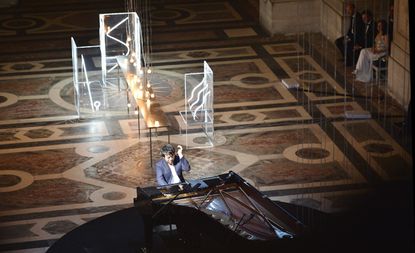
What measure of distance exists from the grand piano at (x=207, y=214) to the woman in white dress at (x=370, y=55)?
19.4 feet

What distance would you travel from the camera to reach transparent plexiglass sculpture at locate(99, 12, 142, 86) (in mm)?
11008

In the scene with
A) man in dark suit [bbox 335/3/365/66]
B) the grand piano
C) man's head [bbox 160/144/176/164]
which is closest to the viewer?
the grand piano

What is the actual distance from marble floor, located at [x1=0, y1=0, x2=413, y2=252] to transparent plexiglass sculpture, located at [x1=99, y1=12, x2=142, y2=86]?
0.66 m

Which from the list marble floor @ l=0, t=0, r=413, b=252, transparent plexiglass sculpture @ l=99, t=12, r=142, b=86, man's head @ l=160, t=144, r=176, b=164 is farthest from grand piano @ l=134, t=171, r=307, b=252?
transparent plexiglass sculpture @ l=99, t=12, r=142, b=86

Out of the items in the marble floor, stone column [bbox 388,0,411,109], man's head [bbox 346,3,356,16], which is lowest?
the marble floor

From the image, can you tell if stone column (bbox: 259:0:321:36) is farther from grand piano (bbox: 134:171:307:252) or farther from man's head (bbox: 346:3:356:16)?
grand piano (bbox: 134:171:307:252)

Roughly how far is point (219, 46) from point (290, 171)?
5274 mm

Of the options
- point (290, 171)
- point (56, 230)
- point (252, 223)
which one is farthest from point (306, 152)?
point (252, 223)

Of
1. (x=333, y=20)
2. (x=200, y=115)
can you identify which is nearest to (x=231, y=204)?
(x=200, y=115)

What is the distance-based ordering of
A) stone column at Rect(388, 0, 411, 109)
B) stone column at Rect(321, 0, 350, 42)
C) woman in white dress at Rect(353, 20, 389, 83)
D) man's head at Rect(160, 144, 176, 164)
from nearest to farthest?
1. man's head at Rect(160, 144, 176, 164)
2. stone column at Rect(388, 0, 411, 109)
3. woman in white dress at Rect(353, 20, 389, 83)
4. stone column at Rect(321, 0, 350, 42)

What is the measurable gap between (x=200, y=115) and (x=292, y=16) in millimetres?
4668

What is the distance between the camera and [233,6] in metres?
16.1

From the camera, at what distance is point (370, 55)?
38.6 ft

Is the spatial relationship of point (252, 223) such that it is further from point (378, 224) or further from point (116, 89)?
point (116, 89)
